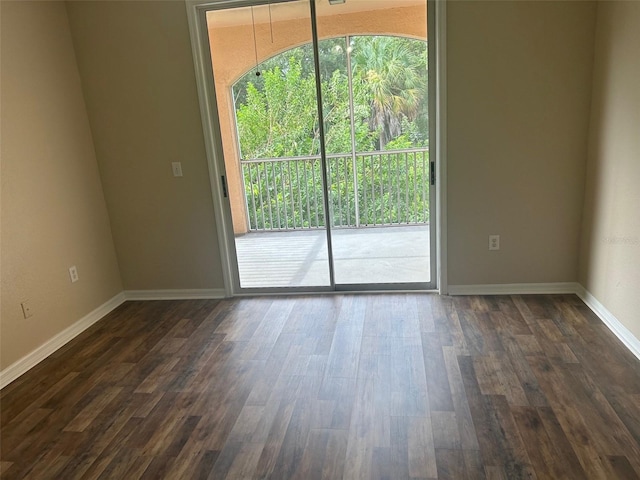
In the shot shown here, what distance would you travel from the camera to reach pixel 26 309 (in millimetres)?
2703

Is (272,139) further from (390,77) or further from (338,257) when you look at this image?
(338,257)

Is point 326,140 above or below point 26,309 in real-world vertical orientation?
above

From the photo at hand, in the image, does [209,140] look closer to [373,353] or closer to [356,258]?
[356,258]

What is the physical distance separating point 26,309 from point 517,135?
338 cm

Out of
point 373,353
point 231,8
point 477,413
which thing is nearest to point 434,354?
point 373,353

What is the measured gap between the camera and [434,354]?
8.20 feet

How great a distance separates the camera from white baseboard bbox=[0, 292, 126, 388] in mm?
2565

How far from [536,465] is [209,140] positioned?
9.19 feet

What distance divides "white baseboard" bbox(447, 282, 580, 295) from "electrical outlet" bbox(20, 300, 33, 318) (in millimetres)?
2862

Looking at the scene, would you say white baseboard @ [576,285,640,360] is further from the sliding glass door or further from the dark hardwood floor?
the sliding glass door

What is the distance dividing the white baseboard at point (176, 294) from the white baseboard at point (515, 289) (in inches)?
73.8

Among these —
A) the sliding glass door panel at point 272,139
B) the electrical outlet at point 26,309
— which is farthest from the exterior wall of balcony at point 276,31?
the electrical outlet at point 26,309

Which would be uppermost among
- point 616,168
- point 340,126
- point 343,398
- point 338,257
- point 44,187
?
point 340,126

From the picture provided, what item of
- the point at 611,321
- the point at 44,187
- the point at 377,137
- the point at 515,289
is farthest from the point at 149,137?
the point at 611,321
